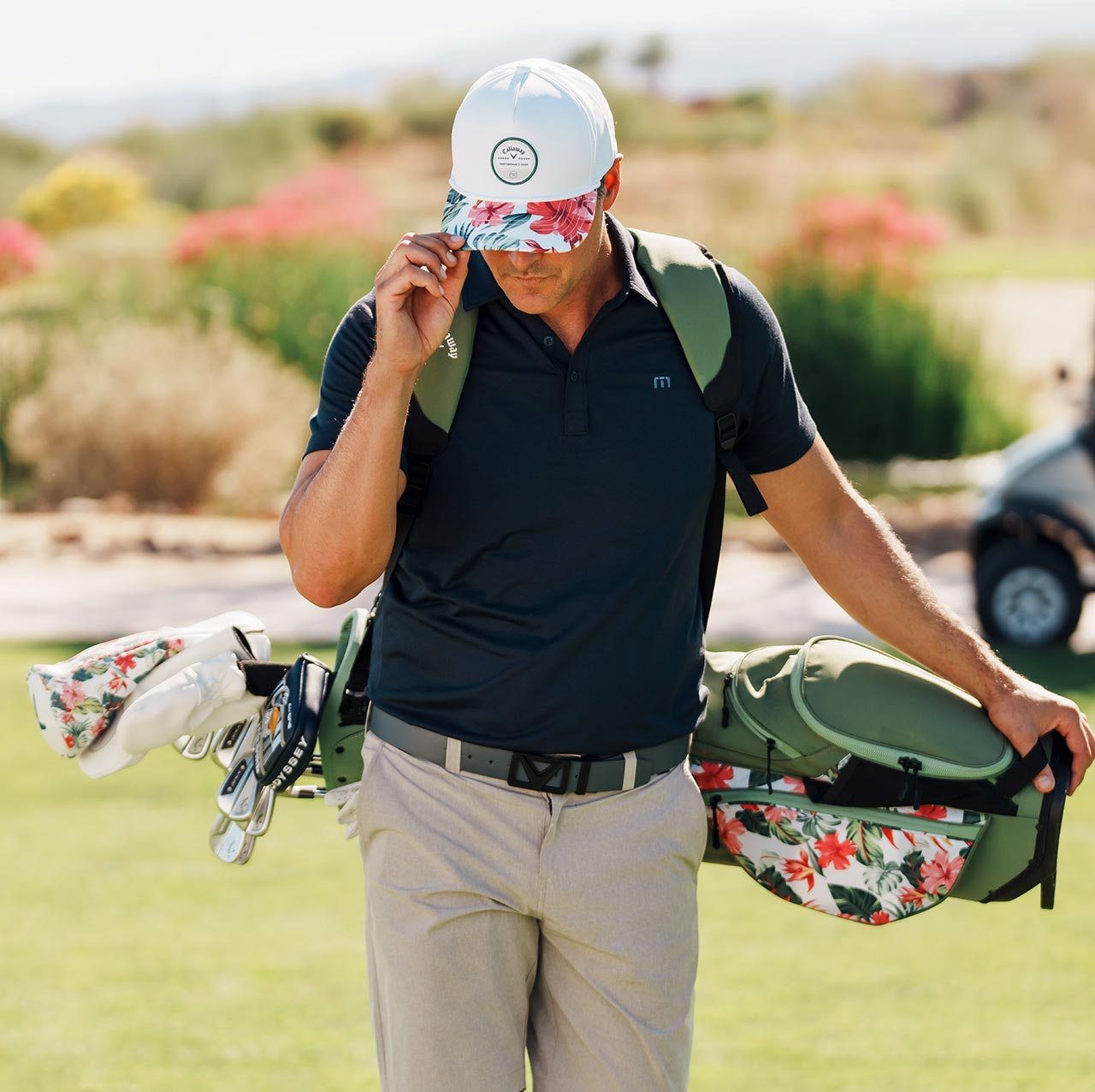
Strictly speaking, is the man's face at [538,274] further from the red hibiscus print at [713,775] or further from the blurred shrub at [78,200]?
the blurred shrub at [78,200]

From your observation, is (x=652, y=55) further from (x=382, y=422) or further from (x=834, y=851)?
(x=382, y=422)

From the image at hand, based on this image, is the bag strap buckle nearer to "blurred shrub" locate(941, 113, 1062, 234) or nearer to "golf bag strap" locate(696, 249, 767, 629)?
"golf bag strap" locate(696, 249, 767, 629)

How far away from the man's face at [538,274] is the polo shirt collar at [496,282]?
32 mm

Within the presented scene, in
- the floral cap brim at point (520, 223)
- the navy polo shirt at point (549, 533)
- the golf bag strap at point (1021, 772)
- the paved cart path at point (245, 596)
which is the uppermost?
the floral cap brim at point (520, 223)

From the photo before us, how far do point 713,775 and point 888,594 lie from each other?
0.39 metres

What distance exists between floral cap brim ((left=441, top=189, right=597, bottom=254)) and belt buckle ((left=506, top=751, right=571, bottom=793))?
69cm

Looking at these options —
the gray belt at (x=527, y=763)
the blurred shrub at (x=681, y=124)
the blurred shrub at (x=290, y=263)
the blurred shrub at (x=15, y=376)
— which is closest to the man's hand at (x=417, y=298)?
the gray belt at (x=527, y=763)

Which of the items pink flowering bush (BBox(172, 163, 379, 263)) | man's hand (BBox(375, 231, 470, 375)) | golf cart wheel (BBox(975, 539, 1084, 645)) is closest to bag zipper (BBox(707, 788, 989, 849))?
man's hand (BBox(375, 231, 470, 375))

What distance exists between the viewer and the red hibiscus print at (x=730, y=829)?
9.02 feet

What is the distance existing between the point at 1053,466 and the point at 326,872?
4316 millimetres

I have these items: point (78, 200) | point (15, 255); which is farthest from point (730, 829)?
point (78, 200)

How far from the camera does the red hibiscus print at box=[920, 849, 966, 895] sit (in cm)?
267

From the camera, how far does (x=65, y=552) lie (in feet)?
39.3

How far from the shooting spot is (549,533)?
2.41 m
